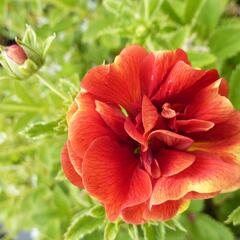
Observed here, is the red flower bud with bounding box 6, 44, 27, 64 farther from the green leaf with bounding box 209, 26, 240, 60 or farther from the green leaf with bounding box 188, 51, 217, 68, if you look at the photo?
the green leaf with bounding box 209, 26, 240, 60

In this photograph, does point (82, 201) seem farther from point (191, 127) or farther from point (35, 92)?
point (191, 127)

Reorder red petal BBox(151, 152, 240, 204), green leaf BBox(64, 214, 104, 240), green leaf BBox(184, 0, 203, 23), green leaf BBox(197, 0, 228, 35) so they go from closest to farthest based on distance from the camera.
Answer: red petal BBox(151, 152, 240, 204)
green leaf BBox(64, 214, 104, 240)
green leaf BBox(184, 0, 203, 23)
green leaf BBox(197, 0, 228, 35)

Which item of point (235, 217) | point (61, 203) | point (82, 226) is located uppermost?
point (235, 217)

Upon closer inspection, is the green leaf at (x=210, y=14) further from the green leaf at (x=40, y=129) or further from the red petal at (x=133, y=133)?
the red petal at (x=133, y=133)

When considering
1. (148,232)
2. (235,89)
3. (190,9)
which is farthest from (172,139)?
(190,9)

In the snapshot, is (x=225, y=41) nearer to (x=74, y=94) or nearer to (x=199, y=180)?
(x=74, y=94)

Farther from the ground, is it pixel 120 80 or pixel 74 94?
pixel 120 80

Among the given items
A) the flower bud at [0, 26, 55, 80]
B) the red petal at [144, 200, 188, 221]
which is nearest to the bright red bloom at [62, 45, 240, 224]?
the red petal at [144, 200, 188, 221]
